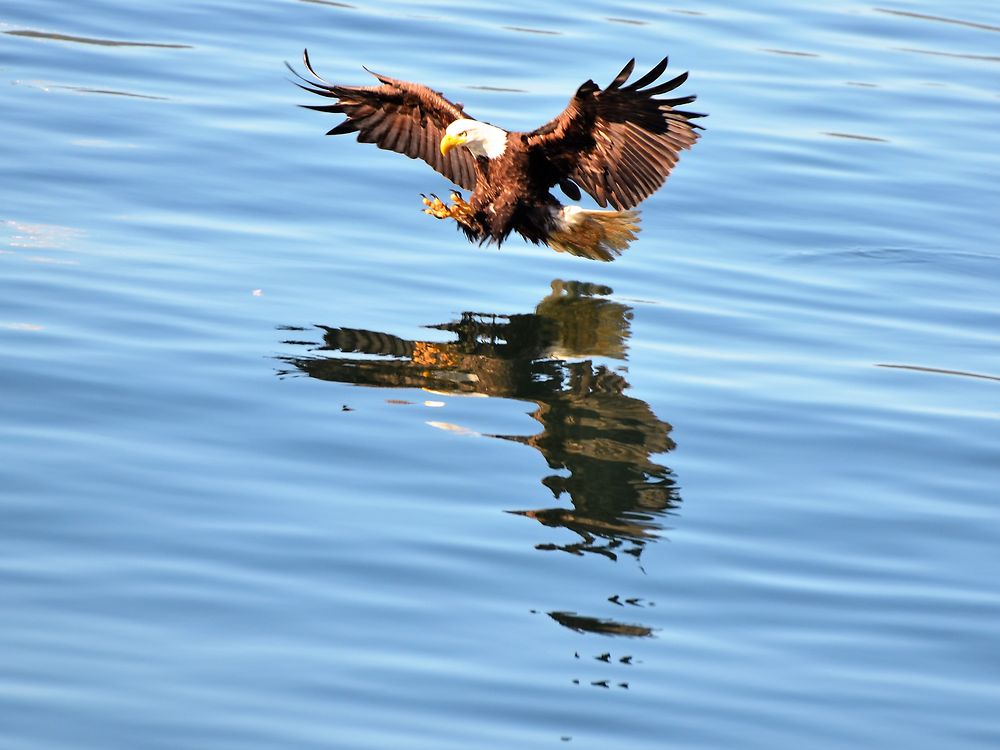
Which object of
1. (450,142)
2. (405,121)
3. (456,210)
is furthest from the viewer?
(405,121)

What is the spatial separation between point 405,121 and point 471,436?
3066 mm

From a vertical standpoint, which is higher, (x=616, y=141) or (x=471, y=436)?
(x=616, y=141)

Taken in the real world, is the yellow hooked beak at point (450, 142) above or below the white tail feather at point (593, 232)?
above

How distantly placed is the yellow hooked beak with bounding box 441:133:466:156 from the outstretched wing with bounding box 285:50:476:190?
48cm

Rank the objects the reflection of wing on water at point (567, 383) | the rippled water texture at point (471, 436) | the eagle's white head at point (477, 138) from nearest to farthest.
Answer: the rippled water texture at point (471, 436)
the reflection of wing on water at point (567, 383)
the eagle's white head at point (477, 138)

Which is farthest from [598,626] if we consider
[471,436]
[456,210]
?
[456,210]

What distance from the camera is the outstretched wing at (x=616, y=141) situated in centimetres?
677

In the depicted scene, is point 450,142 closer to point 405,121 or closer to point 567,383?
point 405,121

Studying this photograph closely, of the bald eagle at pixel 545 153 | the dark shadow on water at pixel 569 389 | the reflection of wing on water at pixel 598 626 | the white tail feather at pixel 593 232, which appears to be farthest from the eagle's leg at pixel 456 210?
the reflection of wing on water at pixel 598 626

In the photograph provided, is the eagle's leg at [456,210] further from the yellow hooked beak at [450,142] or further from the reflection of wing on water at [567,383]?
the reflection of wing on water at [567,383]

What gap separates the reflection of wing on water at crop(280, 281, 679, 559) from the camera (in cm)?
513

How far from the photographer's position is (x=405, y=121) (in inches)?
327

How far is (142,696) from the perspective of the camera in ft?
12.5

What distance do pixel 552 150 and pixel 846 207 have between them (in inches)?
94.9
